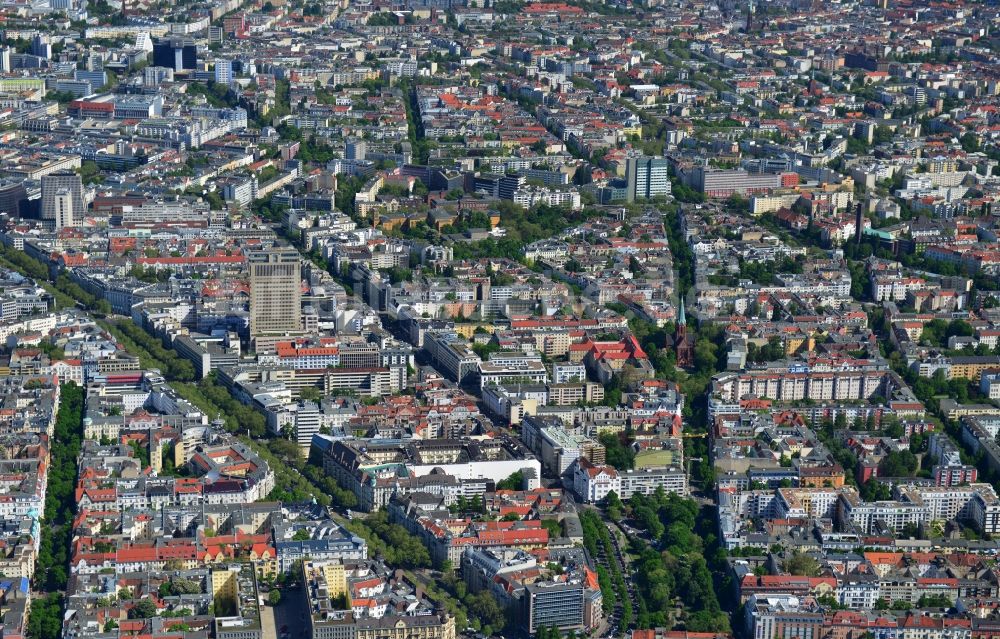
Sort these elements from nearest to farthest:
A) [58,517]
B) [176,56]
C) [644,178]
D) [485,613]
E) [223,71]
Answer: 1. [485,613]
2. [58,517]
3. [644,178]
4. [223,71]
5. [176,56]

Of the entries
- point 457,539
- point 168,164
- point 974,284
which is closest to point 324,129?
point 168,164

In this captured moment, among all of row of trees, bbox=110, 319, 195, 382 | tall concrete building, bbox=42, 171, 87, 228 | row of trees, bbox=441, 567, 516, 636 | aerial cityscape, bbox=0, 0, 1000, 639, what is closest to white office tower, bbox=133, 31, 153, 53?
aerial cityscape, bbox=0, 0, 1000, 639

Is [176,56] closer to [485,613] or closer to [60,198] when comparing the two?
[60,198]

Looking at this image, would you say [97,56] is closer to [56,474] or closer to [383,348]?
[383,348]

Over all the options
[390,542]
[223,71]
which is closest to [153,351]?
[390,542]

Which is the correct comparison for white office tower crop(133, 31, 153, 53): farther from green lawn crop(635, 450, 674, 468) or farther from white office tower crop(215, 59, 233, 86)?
green lawn crop(635, 450, 674, 468)

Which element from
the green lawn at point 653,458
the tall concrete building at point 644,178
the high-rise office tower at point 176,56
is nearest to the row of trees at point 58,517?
the green lawn at point 653,458
